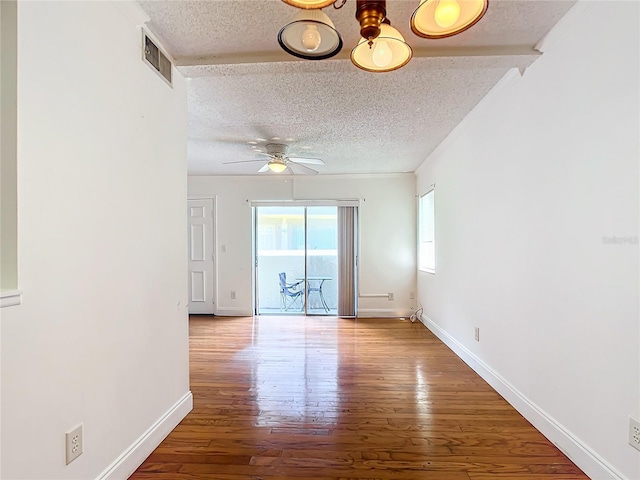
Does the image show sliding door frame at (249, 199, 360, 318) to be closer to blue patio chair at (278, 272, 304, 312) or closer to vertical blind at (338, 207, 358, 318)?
vertical blind at (338, 207, 358, 318)

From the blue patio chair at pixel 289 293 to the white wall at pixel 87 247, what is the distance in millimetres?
3749

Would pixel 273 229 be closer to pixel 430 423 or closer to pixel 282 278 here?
pixel 282 278

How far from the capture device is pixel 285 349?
376 centimetres

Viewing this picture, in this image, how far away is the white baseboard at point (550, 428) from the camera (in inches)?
62.9

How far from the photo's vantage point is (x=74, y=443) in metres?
1.33

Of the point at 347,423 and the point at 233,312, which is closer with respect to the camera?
the point at 347,423

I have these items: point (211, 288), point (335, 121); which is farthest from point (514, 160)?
point (211, 288)

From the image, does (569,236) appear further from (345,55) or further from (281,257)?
(281,257)

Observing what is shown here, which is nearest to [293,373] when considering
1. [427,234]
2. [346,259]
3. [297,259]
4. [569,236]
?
[569,236]

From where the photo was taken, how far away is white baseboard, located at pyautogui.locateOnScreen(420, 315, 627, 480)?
1.60 m

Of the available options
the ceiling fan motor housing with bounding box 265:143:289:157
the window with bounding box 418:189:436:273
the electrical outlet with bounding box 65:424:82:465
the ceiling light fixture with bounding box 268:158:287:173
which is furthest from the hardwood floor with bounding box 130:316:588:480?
the ceiling fan motor housing with bounding box 265:143:289:157

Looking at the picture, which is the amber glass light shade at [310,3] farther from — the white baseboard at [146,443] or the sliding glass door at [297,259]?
the sliding glass door at [297,259]

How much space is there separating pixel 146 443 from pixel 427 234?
424cm

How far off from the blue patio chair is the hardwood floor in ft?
6.98
